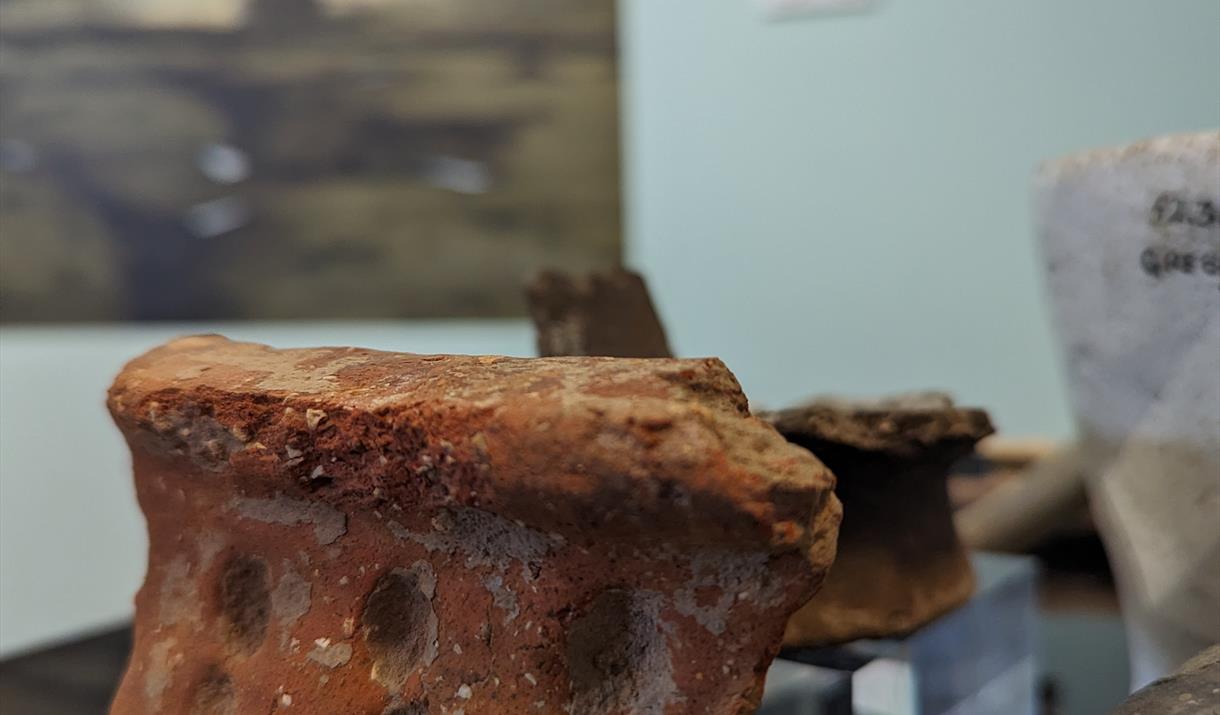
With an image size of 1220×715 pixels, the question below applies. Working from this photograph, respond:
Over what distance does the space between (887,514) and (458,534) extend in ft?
2.04

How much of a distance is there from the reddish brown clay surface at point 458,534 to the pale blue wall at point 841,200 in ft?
3.22

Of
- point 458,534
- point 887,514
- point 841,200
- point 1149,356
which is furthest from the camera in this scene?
point 841,200

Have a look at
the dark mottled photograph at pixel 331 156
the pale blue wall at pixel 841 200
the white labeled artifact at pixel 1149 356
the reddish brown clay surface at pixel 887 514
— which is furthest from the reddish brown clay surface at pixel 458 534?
the pale blue wall at pixel 841 200

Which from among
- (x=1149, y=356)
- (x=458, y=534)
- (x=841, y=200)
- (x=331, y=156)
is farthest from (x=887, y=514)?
(x=331, y=156)

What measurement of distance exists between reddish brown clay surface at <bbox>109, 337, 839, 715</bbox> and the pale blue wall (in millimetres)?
981

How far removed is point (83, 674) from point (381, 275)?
811 mm

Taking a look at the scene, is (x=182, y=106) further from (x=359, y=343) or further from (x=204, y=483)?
(x=204, y=483)

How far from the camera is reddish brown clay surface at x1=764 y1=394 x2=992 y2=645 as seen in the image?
1.13 metres

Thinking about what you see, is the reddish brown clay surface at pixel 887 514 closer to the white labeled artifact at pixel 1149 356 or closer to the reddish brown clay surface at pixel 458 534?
the white labeled artifact at pixel 1149 356

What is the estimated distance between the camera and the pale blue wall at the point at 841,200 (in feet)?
5.84

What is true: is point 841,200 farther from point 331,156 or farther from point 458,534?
point 458,534

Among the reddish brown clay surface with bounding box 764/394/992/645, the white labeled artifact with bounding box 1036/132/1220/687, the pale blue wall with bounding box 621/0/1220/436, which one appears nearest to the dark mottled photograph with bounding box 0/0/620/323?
the pale blue wall with bounding box 621/0/1220/436

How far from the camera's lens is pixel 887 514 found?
121cm

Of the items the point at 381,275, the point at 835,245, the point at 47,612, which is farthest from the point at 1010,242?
the point at 47,612
